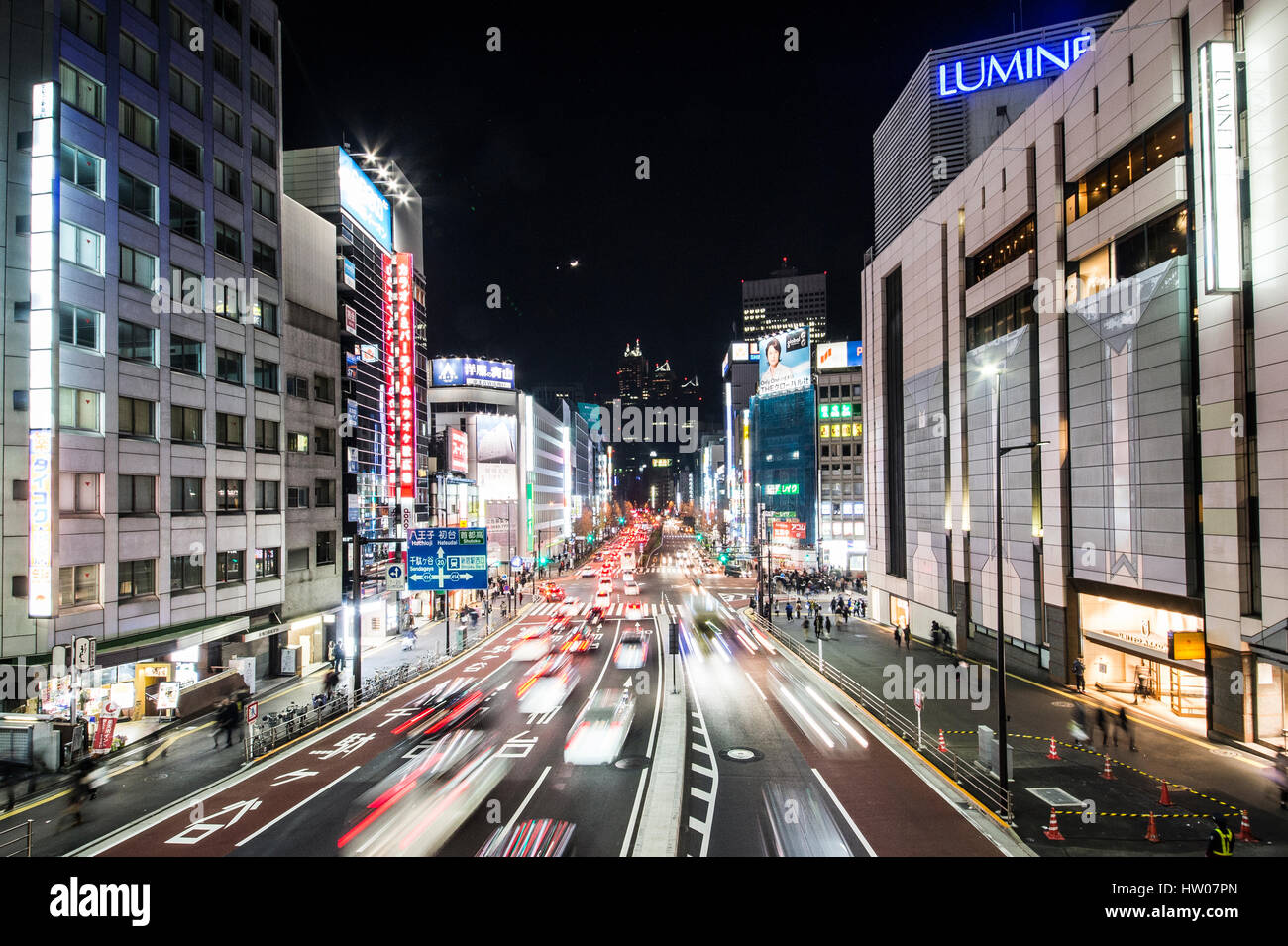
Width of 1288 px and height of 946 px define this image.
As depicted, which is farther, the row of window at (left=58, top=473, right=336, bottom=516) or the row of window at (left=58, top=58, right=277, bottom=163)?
the row of window at (left=58, top=58, right=277, bottom=163)

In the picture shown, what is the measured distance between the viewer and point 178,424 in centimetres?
2606

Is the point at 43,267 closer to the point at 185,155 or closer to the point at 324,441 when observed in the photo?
the point at 185,155

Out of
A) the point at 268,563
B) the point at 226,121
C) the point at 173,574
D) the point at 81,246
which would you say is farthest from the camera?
the point at 268,563

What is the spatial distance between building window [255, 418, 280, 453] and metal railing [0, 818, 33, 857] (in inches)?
729

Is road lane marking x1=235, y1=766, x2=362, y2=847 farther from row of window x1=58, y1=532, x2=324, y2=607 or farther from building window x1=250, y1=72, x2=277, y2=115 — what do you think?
building window x1=250, y1=72, x2=277, y2=115

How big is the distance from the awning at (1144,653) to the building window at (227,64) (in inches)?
1739

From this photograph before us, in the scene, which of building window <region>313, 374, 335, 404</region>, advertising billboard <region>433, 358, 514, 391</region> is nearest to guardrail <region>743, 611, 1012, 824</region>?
building window <region>313, 374, 335, 404</region>

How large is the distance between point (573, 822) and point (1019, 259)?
3023 cm

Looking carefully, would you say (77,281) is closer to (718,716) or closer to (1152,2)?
(718,716)

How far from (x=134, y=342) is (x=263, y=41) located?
18.2 metres

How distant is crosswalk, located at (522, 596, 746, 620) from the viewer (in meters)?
51.0

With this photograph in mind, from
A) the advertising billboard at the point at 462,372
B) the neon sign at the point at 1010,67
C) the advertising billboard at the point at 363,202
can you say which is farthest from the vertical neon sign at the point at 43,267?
the advertising billboard at the point at 462,372

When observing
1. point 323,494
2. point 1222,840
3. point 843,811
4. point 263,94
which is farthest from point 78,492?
point 1222,840

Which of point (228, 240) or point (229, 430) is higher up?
point (228, 240)
